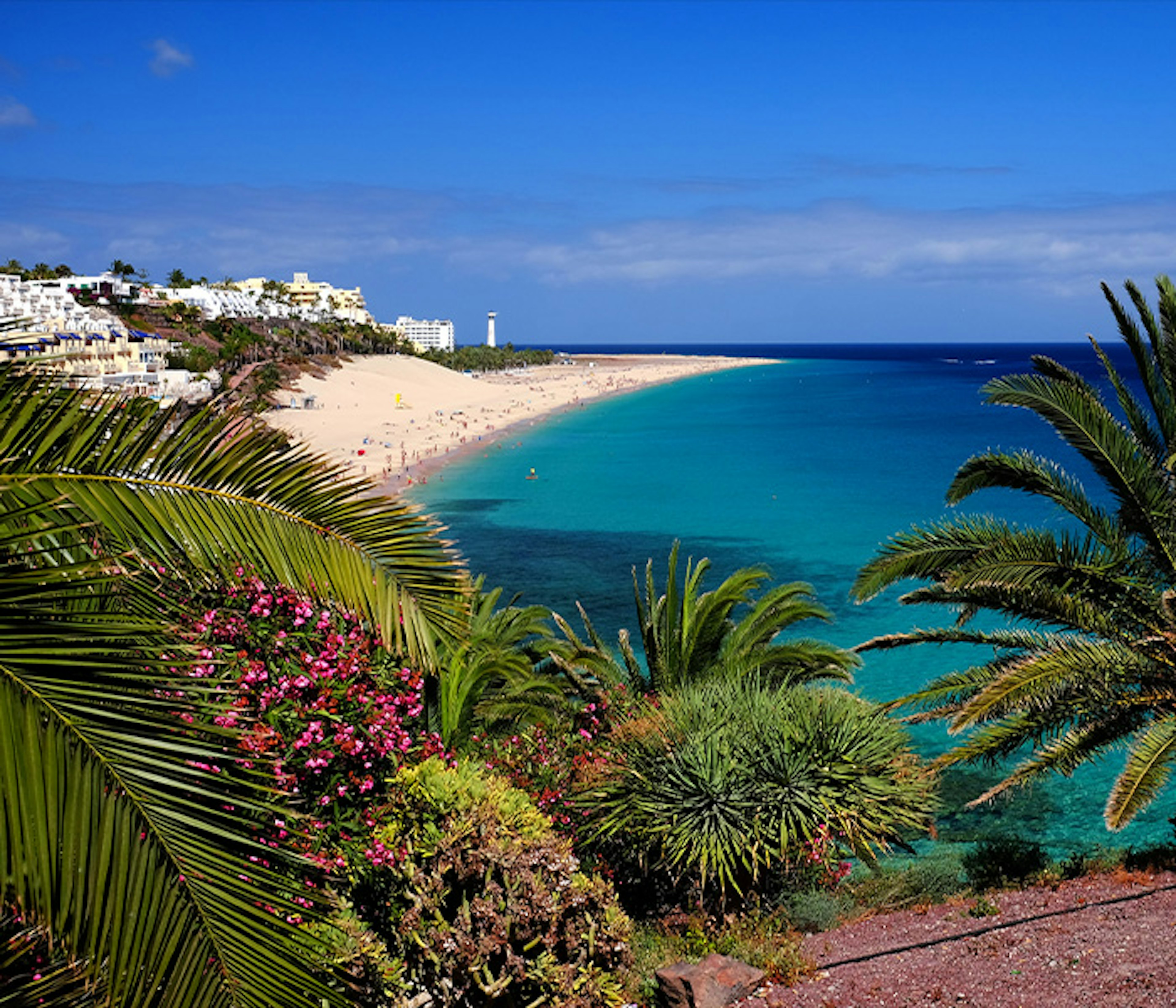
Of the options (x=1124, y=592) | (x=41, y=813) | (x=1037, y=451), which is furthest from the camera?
(x=1037, y=451)

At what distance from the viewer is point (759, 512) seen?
46031mm

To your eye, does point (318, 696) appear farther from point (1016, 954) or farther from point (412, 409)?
point (412, 409)

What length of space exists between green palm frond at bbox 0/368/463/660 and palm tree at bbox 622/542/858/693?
826cm

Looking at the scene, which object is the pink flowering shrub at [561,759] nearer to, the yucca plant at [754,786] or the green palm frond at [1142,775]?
the yucca plant at [754,786]

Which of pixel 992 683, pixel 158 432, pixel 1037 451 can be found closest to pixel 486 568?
pixel 992 683

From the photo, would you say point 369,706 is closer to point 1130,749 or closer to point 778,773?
point 778,773

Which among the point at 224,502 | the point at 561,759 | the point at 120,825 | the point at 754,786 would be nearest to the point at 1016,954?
the point at 754,786

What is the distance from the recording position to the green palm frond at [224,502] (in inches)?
138

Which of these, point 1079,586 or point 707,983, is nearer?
point 707,983

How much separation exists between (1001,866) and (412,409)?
7869 centimetres

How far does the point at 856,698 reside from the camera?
1025cm

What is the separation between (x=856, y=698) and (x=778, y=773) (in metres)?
1.54

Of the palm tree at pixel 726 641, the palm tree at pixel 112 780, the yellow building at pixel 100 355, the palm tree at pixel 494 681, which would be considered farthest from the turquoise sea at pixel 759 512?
the palm tree at pixel 112 780

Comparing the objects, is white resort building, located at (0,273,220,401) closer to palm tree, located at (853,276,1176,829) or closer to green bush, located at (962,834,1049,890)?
palm tree, located at (853,276,1176,829)
